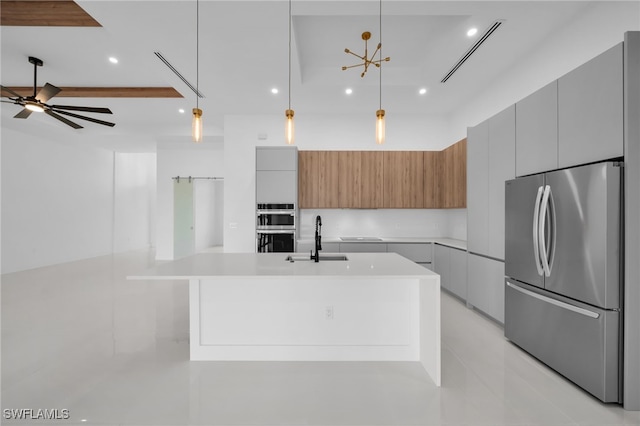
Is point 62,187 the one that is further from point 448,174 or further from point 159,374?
point 448,174

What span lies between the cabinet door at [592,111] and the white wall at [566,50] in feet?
2.69

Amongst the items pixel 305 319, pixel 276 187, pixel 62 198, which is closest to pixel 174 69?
pixel 276 187

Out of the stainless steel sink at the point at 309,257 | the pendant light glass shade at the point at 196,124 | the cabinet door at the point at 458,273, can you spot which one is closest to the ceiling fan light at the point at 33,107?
the pendant light glass shade at the point at 196,124

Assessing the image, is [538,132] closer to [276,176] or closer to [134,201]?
[276,176]

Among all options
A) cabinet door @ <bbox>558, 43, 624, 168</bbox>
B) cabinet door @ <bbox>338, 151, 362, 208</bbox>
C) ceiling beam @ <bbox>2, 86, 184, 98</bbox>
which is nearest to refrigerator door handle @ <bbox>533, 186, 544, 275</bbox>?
cabinet door @ <bbox>558, 43, 624, 168</bbox>

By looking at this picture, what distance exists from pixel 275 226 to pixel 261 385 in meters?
3.07

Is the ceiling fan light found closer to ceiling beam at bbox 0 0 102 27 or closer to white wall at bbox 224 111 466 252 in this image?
ceiling beam at bbox 0 0 102 27

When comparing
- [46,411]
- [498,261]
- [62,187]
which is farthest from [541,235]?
[62,187]

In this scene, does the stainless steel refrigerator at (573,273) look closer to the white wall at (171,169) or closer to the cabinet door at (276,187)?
the cabinet door at (276,187)

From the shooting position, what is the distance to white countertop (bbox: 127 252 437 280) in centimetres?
207

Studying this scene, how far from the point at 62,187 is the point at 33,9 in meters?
5.76

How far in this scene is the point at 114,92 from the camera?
5148 millimetres

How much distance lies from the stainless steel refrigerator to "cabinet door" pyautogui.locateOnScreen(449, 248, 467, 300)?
4.10 ft

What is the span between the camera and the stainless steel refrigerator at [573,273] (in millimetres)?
1931
